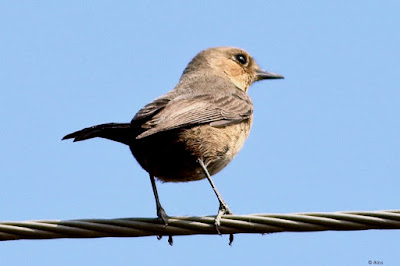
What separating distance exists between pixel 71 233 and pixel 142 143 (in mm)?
2081

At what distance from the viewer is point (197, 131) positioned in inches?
304

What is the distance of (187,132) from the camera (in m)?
7.59

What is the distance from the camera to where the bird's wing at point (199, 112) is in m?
7.26

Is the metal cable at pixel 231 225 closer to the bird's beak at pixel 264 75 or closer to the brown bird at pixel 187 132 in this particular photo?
the brown bird at pixel 187 132

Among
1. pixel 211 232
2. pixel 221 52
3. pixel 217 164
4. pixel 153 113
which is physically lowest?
pixel 211 232

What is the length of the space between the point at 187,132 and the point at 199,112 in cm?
39

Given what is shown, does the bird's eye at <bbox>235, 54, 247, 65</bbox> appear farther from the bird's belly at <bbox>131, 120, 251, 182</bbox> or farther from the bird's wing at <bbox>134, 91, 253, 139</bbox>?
the bird's belly at <bbox>131, 120, 251, 182</bbox>

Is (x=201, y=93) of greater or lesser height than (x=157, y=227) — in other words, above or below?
above

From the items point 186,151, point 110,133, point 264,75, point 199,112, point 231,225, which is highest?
point 264,75

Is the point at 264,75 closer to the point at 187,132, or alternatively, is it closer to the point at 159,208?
the point at 187,132

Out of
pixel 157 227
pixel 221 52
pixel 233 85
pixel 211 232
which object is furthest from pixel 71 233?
pixel 221 52

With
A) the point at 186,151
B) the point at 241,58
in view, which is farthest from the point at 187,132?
the point at 241,58

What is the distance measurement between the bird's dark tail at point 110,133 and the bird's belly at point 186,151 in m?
0.13

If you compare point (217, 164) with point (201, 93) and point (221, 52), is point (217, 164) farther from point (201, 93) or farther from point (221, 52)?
point (221, 52)
